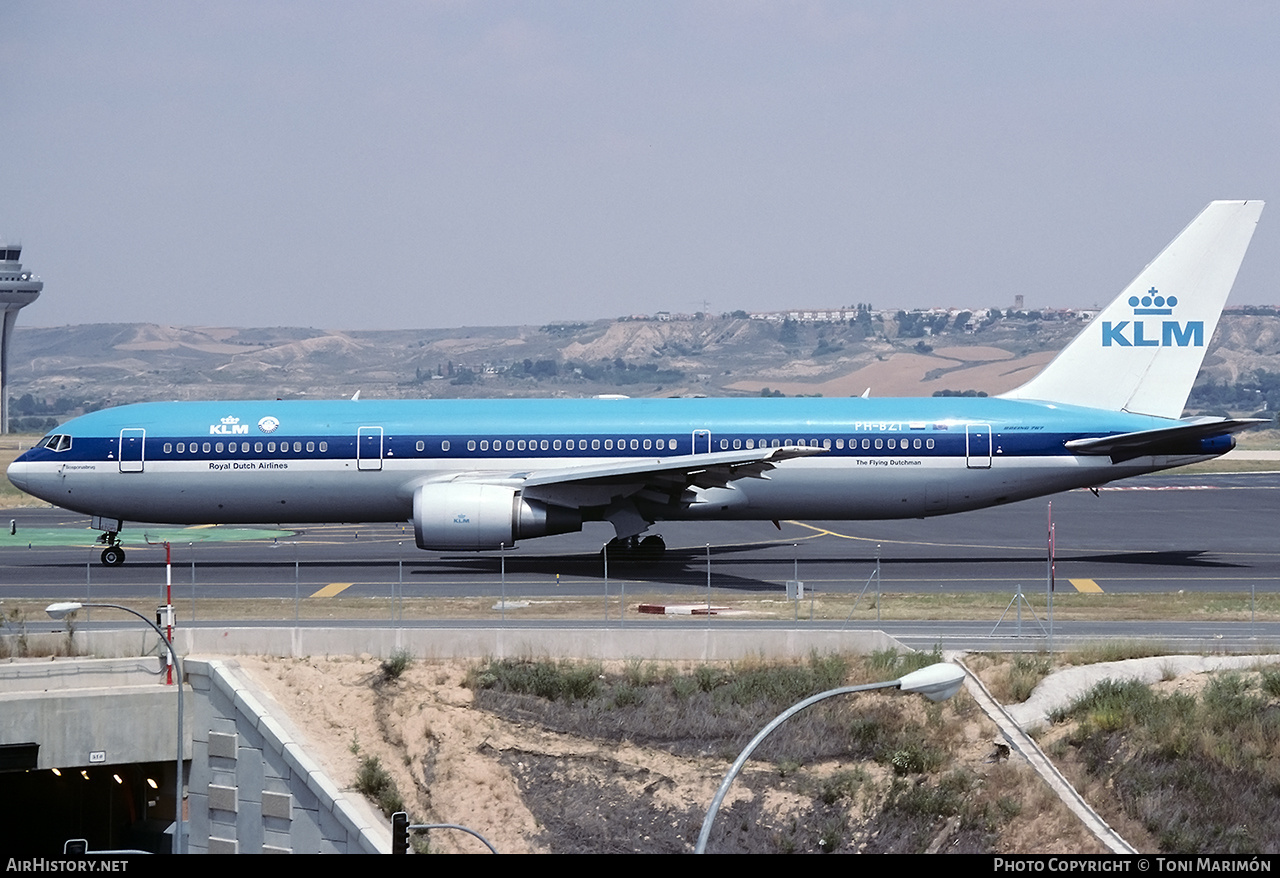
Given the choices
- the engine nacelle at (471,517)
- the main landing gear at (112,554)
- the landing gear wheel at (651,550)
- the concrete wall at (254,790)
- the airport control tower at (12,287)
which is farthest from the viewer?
the airport control tower at (12,287)

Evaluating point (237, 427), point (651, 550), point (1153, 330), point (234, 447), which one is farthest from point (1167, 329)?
point (234, 447)

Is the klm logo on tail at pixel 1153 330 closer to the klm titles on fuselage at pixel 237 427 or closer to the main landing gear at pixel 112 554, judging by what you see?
the klm titles on fuselage at pixel 237 427

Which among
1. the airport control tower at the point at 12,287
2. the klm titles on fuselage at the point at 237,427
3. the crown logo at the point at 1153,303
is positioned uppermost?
the airport control tower at the point at 12,287

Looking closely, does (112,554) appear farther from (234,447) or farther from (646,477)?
(646,477)

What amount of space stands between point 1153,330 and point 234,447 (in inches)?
1131

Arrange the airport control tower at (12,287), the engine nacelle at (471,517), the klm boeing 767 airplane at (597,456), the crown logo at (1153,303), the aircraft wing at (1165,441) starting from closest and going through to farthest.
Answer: the engine nacelle at (471,517)
the aircraft wing at (1165,441)
the klm boeing 767 airplane at (597,456)
the crown logo at (1153,303)
the airport control tower at (12,287)

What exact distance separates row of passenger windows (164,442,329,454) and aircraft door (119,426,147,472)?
0.86 m

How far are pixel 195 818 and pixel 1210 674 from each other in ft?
65.7

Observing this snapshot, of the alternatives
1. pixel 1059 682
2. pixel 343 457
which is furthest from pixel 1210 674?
pixel 343 457

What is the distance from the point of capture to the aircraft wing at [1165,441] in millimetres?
40156

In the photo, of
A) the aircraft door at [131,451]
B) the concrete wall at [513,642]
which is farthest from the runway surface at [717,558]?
the concrete wall at [513,642]

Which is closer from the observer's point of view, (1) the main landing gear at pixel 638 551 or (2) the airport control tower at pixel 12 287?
(1) the main landing gear at pixel 638 551

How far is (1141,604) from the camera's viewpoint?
35.4 m

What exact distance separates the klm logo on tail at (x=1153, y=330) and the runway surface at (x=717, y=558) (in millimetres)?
7002
